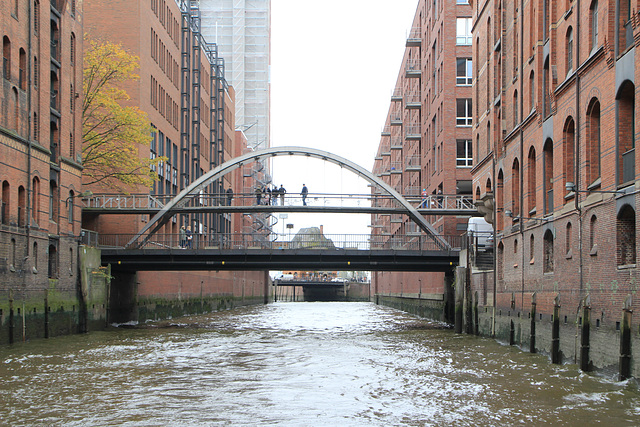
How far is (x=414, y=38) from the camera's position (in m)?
70.6

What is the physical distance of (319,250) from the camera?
4062cm

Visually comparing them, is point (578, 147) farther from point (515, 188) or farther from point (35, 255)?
point (35, 255)

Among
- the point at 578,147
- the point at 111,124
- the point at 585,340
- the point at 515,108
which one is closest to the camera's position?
the point at 585,340

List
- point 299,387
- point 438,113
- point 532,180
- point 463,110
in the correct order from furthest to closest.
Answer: point 438,113 < point 463,110 < point 532,180 < point 299,387

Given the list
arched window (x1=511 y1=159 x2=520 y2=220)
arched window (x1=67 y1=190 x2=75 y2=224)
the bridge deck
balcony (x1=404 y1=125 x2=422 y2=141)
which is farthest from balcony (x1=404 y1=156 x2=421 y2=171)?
arched window (x1=67 y1=190 x2=75 y2=224)

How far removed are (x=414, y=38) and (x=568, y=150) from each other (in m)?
47.1

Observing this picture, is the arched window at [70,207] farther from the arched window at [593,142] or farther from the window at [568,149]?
the arched window at [593,142]

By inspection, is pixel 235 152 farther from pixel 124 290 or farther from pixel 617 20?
pixel 617 20

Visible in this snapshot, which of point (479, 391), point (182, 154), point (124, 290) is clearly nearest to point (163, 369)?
point (479, 391)

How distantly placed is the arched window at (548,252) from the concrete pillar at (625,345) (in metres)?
9.20

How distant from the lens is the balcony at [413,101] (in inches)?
2698

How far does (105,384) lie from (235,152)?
7659 centimetres

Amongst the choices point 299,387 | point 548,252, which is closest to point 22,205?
point 299,387

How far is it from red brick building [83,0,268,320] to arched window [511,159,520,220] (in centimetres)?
1595
